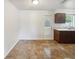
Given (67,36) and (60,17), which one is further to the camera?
(60,17)

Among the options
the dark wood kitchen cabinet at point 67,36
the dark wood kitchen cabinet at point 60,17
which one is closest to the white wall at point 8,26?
the dark wood kitchen cabinet at point 67,36

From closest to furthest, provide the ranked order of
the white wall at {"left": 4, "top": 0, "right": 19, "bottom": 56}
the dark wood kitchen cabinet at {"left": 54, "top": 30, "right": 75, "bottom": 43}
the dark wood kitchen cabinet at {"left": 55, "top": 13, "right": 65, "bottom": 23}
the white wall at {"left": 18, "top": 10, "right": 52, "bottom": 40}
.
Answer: the white wall at {"left": 4, "top": 0, "right": 19, "bottom": 56}, the dark wood kitchen cabinet at {"left": 54, "top": 30, "right": 75, "bottom": 43}, the dark wood kitchen cabinet at {"left": 55, "top": 13, "right": 65, "bottom": 23}, the white wall at {"left": 18, "top": 10, "right": 52, "bottom": 40}

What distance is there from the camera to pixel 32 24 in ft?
37.5

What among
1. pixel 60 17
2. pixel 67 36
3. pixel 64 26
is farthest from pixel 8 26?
pixel 64 26

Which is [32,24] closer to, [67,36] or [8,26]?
[67,36]

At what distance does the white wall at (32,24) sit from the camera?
11320 millimetres

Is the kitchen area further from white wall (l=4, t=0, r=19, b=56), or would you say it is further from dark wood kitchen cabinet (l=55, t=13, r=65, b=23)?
white wall (l=4, t=0, r=19, b=56)

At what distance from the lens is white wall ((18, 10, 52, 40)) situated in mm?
11320

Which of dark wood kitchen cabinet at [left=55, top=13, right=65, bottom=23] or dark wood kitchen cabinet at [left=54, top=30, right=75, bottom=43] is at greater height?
dark wood kitchen cabinet at [left=55, top=13, right=65, bottom=23]

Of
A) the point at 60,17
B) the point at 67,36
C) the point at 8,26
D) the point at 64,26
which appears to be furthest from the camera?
the point at 64,26

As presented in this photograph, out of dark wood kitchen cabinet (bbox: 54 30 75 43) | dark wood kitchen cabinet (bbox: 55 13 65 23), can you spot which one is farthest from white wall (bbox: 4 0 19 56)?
dark wood kitchen cabinet (bbox: 55 13 65 23)

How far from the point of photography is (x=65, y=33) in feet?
30.5
